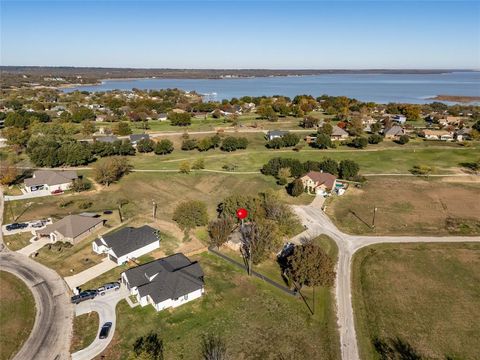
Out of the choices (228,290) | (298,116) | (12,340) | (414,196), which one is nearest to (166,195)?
(228,290)

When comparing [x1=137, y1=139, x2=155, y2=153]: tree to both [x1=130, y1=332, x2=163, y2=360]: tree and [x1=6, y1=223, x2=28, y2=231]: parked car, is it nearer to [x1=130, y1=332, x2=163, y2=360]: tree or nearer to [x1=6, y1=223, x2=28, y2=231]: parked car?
[x1=6, y1=223, x2=28, y2=231]: parked car

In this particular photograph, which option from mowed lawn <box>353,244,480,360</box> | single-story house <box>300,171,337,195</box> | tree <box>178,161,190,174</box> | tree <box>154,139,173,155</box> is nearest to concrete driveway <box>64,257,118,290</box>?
mowed lawn <box>353,244,480,360</box>

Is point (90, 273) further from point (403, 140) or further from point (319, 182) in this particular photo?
point (403, 140)

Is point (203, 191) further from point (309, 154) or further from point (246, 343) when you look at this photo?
point (246, 343)

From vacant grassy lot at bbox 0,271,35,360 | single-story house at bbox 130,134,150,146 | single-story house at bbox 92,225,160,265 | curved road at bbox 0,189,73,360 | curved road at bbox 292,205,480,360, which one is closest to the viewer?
curved road at bbox 0,189,73,360

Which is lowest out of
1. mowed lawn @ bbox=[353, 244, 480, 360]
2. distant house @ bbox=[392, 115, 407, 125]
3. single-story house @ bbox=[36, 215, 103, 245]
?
mowed lawn @ bbox=[353, 244, 480, 360]

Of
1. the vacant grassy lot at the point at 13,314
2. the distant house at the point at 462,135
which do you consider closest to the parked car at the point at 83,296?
the vacant grassy lot at the point at 13,314
